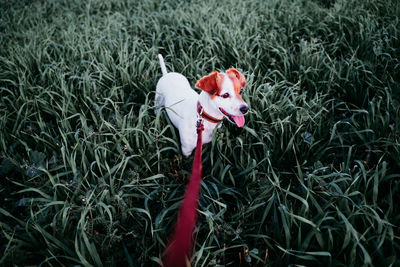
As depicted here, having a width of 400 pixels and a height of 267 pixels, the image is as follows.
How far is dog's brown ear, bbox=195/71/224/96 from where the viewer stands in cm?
160

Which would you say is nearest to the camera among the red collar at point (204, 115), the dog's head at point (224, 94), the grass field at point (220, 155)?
the grass field at point (220, 155)

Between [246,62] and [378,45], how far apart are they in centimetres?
149

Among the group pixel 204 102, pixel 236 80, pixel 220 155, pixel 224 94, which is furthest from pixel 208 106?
pixel 220 155

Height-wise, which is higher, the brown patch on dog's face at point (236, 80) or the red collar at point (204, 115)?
the brown patch on dog's face at point (236, 80)

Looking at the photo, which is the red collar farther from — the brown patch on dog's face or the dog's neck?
the brown patch on dog's face

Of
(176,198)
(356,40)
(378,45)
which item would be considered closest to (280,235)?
(176,198)

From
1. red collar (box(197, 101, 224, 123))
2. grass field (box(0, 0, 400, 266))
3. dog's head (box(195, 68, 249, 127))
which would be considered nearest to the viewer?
grass field (box(0, 0, 400, 266))

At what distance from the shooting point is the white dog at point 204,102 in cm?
161

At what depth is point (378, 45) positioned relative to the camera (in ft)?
8.82

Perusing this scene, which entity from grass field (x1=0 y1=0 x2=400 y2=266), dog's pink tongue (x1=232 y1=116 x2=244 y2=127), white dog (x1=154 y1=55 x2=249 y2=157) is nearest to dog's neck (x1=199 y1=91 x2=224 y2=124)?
white dog (x1=154 y1=55 x2=249 y2=157)

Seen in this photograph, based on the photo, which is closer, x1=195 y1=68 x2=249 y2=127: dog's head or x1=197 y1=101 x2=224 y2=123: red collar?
x1=195 y1=68 x2=249 y2=127: dog's head

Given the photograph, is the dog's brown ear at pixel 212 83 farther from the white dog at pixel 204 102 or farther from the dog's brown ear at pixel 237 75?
the dog's brown ear at pixel 237 75

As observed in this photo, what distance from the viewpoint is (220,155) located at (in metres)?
1.84

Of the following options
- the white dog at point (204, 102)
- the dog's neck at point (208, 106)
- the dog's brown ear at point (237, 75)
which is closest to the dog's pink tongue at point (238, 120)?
the white dog at point (204, 102)
